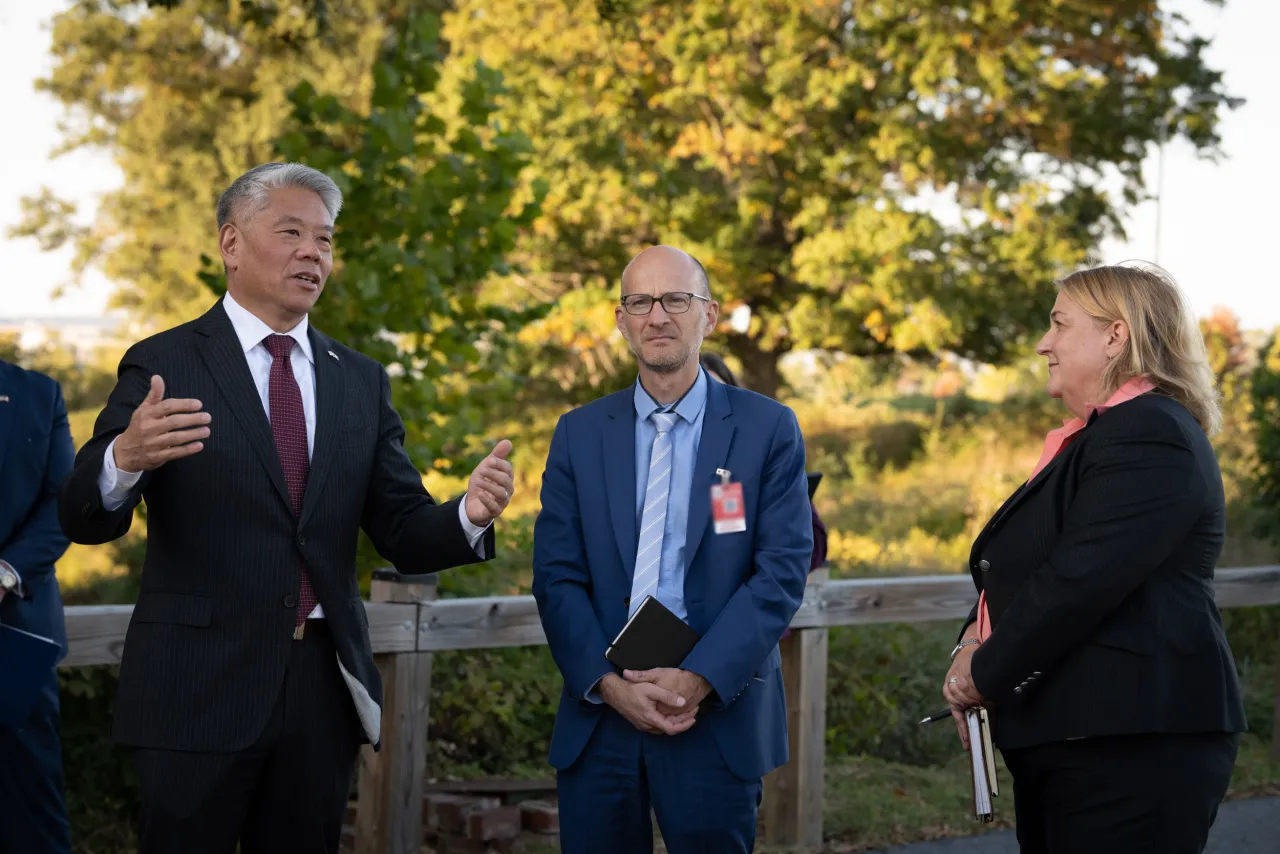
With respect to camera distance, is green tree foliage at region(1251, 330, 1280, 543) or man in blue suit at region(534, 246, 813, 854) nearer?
man in blue suit at region(534, 246, 813, 854)

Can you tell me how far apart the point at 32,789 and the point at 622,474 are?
207cm

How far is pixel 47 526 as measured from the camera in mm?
4133

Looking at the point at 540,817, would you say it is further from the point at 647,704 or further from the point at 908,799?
the point at 647,704

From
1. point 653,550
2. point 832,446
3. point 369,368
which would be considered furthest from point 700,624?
point 832,446

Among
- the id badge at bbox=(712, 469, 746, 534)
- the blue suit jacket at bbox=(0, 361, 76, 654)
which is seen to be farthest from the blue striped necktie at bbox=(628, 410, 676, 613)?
the blue suit jacket at bbox=(0, 361, 76, 654)

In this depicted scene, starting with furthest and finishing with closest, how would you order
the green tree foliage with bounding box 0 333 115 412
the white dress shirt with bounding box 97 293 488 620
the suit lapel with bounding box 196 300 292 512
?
the green tree foliage with bounding box 0 333 115 412
the white dress shirt with bounding box 97 293 488 620
the suit lapel with bounding box 196 300 292 512

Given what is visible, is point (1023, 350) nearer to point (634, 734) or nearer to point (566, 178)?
point (566, 178)

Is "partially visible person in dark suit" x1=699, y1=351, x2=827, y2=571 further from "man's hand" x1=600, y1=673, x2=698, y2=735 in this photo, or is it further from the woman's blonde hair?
the woman's blonde hair

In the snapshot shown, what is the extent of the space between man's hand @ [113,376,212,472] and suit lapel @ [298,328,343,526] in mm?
452

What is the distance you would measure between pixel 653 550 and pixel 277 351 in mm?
1107

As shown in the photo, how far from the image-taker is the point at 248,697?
3098 mm

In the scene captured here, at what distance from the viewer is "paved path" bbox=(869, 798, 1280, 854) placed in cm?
582

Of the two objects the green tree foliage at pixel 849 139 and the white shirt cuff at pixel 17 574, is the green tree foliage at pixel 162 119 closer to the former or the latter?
the green tree foliage at pixel 849 139

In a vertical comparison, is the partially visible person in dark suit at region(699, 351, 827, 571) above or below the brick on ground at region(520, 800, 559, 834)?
above
